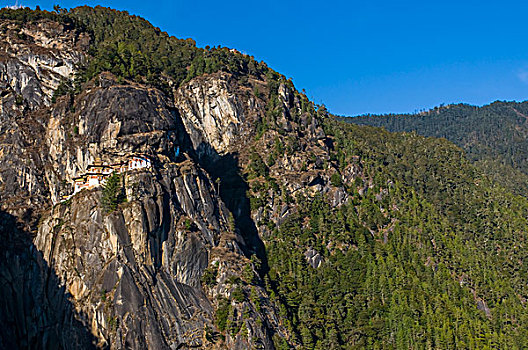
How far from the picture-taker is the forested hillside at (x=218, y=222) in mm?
95625

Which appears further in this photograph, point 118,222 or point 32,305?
point 118,222

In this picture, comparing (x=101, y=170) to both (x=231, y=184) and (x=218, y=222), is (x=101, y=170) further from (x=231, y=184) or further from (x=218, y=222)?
(x=231, y=184)

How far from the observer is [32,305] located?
309 feet

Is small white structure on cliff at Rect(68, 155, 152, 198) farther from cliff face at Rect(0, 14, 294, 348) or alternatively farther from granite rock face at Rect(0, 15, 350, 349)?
cliff face at Rect(0, 14, 294, 348)

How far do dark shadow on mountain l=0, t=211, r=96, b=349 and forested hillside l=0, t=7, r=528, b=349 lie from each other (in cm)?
24

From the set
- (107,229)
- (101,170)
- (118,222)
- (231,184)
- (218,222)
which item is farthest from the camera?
(231,184)

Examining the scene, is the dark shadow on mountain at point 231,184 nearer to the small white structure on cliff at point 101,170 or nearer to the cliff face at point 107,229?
the cliff face at point 107,229

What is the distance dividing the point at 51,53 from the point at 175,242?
174 feet

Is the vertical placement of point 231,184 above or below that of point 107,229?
above

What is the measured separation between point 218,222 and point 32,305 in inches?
1403

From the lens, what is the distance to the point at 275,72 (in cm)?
17438

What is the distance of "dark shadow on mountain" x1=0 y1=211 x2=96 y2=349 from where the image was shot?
90125 millimetres

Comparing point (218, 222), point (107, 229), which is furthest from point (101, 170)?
point (218, 222)

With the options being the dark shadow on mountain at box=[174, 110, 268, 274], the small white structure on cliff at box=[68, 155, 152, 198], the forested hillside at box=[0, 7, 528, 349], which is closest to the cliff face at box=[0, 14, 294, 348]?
the forested hillside at box=[0, 7, 528, 349]
